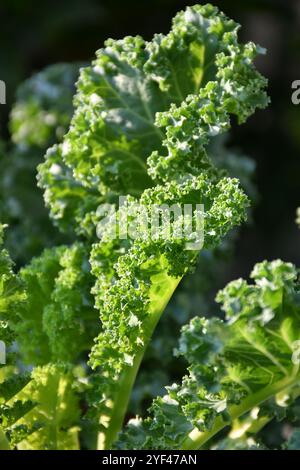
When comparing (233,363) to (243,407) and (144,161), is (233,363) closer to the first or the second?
(243,407)

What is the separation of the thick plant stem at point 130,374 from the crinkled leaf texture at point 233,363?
0.35 feet

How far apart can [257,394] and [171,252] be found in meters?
0.35

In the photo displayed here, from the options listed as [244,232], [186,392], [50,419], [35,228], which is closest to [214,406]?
[186,392]

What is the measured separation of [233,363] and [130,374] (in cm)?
34

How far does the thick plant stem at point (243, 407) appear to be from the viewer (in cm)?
188

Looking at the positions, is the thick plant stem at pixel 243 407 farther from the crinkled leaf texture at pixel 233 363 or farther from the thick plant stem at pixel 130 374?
the thick plant stem at pixel 130 374

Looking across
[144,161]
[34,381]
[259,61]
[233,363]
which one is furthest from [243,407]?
[259,61]

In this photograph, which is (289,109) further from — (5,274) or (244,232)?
(5,274)

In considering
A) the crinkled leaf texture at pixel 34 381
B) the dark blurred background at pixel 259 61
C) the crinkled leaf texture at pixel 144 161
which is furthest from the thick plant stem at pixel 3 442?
the dark blurred background at pixel 259 61

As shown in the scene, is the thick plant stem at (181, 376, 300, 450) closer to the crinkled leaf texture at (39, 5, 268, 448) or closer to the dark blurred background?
A: the crinkled leaf texture at (39, 5, 268, 448)

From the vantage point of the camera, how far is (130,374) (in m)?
2.07

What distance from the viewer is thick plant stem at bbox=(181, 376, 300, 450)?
1877mm

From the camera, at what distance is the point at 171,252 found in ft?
5.98
